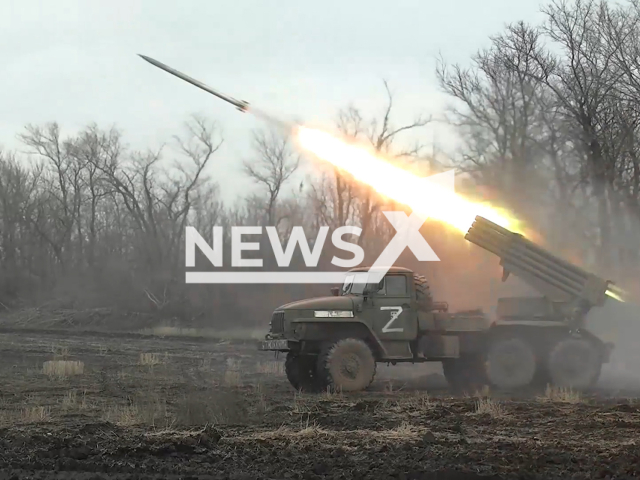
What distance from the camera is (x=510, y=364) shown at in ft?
52.4

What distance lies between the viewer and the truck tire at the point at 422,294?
15867mm

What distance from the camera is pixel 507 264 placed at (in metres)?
16.5

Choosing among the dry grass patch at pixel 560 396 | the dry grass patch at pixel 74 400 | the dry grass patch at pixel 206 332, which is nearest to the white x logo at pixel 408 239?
the dry grass patch at pixel 206 332

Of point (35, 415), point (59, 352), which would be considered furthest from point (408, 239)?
point (35, 415)

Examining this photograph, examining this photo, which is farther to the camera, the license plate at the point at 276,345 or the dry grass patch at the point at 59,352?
the dry grass patch at the point at 59,352

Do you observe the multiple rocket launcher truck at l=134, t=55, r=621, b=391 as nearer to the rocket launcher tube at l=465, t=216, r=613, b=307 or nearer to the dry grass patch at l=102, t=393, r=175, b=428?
the rocket launcher tube at l=465, t=216, r=613, b=307

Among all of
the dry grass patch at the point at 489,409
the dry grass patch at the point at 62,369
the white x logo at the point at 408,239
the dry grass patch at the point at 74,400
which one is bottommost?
the dry grass patch at the point at 74,400

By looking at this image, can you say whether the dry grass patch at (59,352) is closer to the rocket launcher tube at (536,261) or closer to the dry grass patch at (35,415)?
the dry grass patch at (35,415)

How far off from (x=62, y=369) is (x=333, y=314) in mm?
6795

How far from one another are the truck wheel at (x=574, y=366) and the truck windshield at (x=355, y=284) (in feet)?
13.5

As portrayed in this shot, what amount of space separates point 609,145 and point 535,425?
21.4 meters

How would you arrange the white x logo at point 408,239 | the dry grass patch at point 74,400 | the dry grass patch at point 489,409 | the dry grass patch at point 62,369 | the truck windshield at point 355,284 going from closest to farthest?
the dry grass patch at point 489,409, the dry grass patch at point 74,400, the truck windshield at point 355,284, the dry grass patch at point 62,369, the white x logo at point 408,239

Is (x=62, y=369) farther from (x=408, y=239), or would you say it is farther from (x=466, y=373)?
(x=408, y=239)

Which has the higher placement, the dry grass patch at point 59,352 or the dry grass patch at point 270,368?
the dry grass patch at point 59,352
